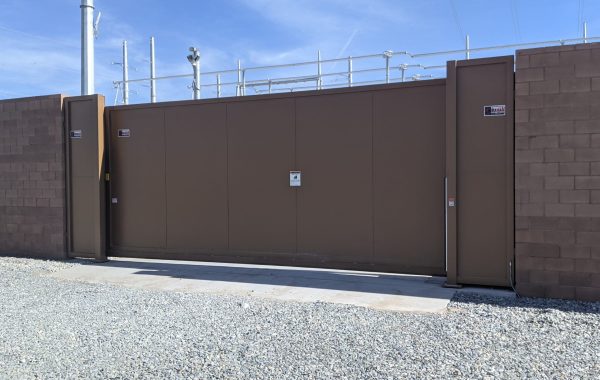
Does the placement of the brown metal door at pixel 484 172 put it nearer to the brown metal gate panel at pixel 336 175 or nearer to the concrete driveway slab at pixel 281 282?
the concrete driveway slab at pixel 281 282

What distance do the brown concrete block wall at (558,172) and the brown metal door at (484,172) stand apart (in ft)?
0.91

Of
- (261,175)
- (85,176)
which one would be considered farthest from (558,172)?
(85,176)

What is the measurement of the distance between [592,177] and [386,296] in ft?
9.77

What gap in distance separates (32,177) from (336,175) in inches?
252

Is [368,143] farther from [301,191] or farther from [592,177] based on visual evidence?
[592,177]

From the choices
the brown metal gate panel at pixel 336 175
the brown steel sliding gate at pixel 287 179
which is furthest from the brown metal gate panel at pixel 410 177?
the brown metal gate panel at pixel 336 175

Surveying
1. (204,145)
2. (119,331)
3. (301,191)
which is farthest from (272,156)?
(119,331)

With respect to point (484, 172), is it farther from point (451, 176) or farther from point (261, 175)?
point (261, 175)

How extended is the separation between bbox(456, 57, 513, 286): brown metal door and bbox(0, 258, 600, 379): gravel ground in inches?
27.0

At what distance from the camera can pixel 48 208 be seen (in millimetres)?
10438

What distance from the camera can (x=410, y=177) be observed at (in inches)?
318

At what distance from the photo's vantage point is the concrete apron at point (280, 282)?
6.75 meters

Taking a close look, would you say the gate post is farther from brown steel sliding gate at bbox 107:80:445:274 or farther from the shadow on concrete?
brown steel sliding gate at bbox 107:80:445:274

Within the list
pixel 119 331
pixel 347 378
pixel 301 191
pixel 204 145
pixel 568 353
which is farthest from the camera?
pixel 204 145
